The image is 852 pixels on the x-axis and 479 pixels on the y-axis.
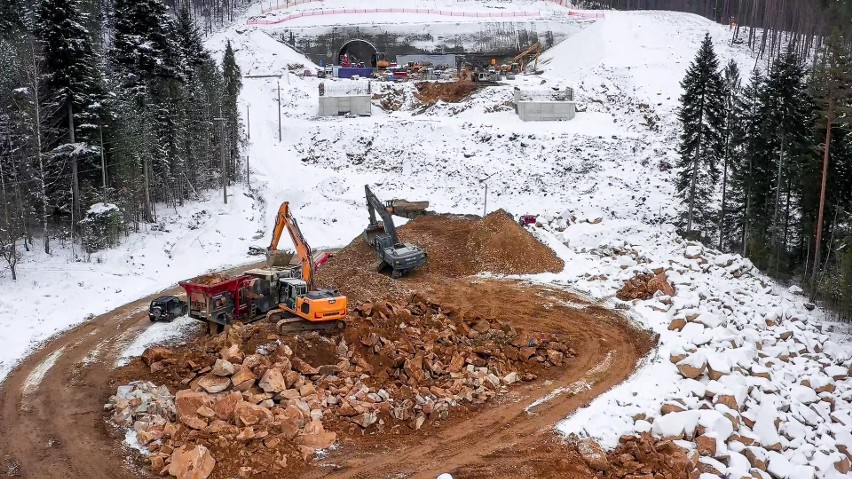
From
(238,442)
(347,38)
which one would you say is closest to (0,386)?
(238,442)

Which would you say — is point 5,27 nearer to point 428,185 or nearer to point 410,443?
point 428,185

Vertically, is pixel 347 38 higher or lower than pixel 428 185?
higher

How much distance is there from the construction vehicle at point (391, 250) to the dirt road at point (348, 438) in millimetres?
7324

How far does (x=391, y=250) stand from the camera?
2767 cm

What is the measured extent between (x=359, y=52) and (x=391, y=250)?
173 ft

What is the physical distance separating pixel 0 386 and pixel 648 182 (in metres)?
36.9

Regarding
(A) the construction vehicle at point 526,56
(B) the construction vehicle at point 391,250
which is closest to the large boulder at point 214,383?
(B) the construction vehicle at point 391,250

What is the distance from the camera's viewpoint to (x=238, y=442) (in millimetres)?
13969

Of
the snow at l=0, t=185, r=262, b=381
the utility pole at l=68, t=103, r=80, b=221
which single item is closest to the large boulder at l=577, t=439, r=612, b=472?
the snow at l=0, t=185, r=262, b=381

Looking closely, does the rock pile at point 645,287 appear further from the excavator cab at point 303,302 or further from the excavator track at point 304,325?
the excavator track at point 304,325

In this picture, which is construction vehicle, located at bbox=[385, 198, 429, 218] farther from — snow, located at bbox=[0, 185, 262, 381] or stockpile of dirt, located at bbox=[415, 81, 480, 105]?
stockpile of dirt, located at bbox=[415, 81, 480, 105]

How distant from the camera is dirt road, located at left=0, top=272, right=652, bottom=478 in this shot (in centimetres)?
1377

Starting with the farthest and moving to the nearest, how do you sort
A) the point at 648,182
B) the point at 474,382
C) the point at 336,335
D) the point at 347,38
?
the point at 347,38, the point at 648,182, the point at 336,335, the point at 474,382

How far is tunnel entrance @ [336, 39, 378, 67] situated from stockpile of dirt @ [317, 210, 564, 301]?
150ft
